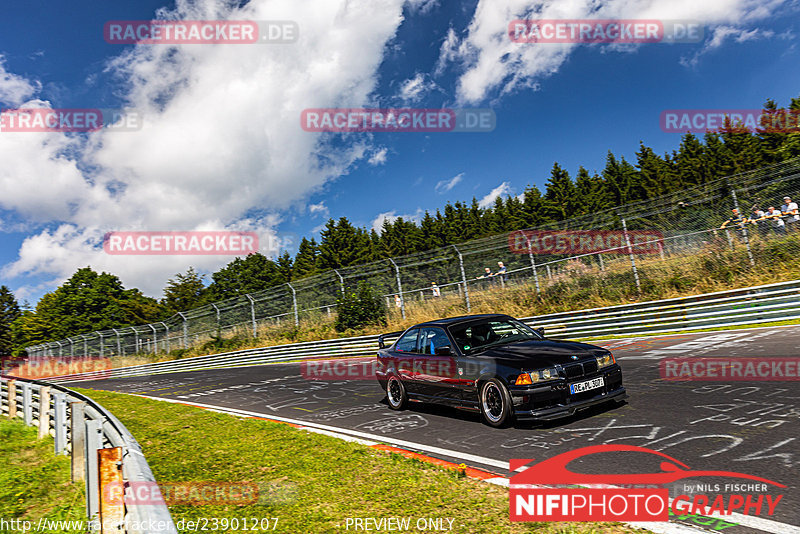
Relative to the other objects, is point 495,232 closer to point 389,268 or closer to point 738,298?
point 389,268

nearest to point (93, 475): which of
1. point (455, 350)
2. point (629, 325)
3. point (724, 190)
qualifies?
point (455, 350)

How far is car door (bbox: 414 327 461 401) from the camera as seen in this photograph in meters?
6.66

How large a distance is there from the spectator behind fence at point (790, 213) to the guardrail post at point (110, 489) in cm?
1553

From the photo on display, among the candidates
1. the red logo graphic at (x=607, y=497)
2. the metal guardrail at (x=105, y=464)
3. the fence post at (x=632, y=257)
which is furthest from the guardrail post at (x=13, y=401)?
the fence post at (x=632, y=257)

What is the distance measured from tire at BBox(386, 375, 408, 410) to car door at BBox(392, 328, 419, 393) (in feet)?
0.44

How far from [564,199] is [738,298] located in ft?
144

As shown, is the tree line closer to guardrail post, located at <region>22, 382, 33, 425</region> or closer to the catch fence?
the catch fence

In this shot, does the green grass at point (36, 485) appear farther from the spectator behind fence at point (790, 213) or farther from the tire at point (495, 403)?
the spectator behind fence at point (790, 213)

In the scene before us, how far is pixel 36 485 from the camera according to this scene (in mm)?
6301

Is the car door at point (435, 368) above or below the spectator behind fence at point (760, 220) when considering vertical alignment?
below

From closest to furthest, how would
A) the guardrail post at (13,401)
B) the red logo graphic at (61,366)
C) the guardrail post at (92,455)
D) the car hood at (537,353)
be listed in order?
the guardrail post at (92,455) → the car hood at (537,353) → the guardrail post at (13,401) → the red logo graphic at (61,366)

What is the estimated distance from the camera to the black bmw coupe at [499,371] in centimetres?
552

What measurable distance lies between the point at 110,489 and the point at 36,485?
469cm

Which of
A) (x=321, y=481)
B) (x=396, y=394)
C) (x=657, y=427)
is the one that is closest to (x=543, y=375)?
(x=657, y=427)
